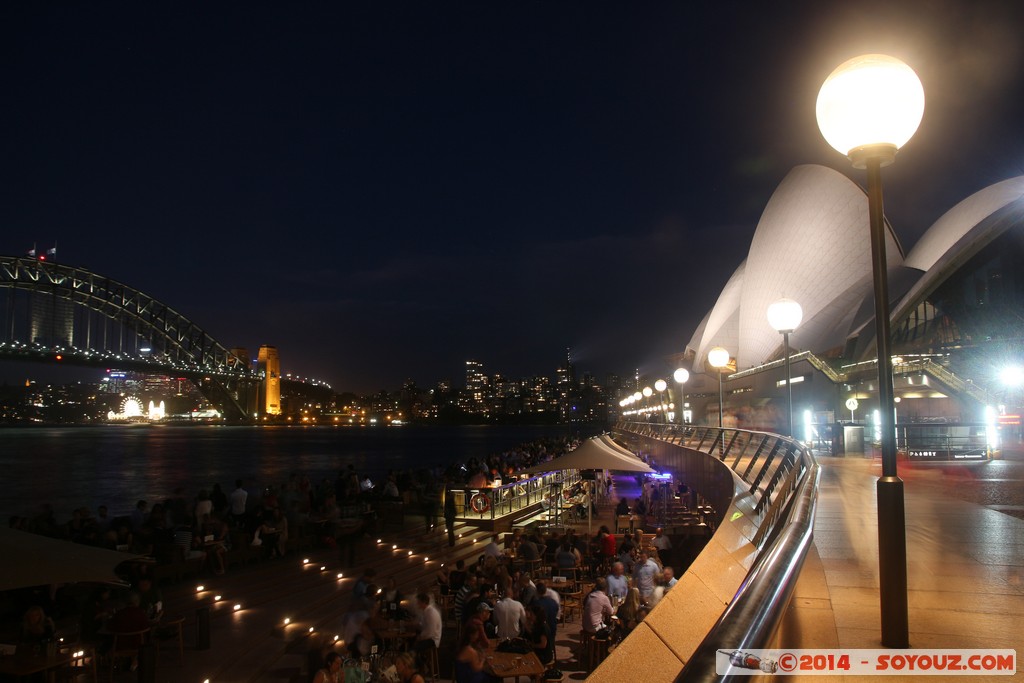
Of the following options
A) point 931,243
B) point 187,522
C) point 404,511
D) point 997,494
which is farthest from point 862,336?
point 187,522

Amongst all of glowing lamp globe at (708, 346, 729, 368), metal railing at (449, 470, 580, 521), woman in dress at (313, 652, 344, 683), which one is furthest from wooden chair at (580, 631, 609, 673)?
glowing lamp globe at (708, 346, 729, 368)

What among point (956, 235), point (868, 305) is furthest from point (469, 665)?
point (956, 235)

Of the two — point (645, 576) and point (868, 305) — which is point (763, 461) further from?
point (868, 305)

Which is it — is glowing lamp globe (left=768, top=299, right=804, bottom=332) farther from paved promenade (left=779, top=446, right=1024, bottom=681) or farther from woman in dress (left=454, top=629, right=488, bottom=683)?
woman in dress (left=454, top=629, right=488, bottom=683)

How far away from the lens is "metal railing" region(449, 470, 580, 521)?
15805 millimetres

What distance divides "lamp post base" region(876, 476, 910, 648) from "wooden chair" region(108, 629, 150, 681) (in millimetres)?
7062

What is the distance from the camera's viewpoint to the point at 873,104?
3051 millimetres

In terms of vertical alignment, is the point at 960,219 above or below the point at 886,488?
above

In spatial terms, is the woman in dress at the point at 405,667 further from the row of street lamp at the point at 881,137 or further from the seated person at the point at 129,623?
the row of street lamp at the point at 881,137

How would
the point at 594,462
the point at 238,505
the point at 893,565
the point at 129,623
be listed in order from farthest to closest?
the point at 238,505 → the point at 594,462 → the point at 129,623 → the point at 893,565

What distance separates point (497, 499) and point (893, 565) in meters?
13.7

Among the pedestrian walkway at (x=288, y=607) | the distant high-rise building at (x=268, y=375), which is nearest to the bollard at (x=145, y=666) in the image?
the pedestrian walkway at (x=288, y=607)

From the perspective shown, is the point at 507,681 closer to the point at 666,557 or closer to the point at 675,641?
the point at 675,641

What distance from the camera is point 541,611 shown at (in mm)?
7004
